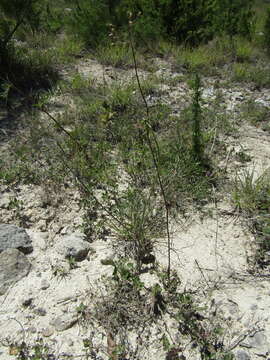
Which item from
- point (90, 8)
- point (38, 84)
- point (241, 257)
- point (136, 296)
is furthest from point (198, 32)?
point (136, 296)

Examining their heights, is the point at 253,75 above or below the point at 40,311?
above

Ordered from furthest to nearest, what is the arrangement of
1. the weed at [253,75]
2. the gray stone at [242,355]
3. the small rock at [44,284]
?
1. the weed at [253,75]
2. the small rock at [44,284]
3. the gray stone at [242,355]

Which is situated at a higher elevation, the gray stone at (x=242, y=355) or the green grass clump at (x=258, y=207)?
the green grass clump at (x=258, y=207)

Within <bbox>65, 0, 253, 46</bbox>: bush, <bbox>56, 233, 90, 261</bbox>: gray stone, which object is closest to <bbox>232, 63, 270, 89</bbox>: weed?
<bbox>65, 0, 253, 46</bbox>: bush

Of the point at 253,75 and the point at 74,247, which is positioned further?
the point at 253,75

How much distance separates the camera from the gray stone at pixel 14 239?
2.06 m

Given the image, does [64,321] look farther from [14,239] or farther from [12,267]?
[14,239]

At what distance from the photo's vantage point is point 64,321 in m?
1.69

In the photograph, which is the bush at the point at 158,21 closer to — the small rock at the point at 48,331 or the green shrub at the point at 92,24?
the green shrub at the point at 92,24

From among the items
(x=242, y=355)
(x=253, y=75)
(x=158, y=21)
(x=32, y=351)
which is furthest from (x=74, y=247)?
(x=158, y=21)

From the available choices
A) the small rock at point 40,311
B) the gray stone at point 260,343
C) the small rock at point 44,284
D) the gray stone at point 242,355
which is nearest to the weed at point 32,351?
the small rock at point 40,311

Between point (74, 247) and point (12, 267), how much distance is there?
1.39 feet

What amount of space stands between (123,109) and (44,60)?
1.81 meters

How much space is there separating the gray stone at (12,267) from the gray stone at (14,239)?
0.23 ft
